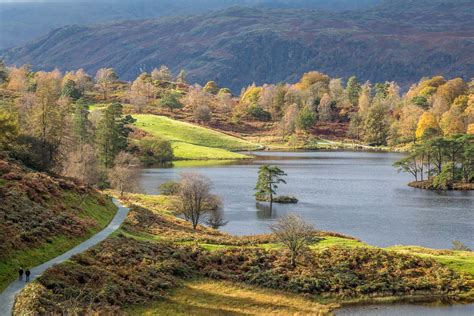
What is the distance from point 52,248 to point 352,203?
199 ft

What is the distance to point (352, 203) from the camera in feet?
314

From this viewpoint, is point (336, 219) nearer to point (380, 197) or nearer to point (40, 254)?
point (380, 197)

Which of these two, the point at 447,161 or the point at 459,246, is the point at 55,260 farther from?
the point at 447,161

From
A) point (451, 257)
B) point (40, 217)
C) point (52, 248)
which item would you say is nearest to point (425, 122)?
point (451, 257)

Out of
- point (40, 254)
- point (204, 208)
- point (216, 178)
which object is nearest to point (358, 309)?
point (40, 254)

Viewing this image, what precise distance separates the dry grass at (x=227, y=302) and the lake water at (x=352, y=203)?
27111 mm

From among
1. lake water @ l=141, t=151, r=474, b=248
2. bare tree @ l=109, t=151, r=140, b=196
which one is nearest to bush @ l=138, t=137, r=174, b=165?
lake water @ l=141, t=151, r=474, b=248

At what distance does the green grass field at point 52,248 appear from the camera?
124 feet

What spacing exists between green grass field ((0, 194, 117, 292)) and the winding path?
17.9 inches

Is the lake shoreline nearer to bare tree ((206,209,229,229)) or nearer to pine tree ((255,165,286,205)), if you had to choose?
pine tree ((255,165,286,205))

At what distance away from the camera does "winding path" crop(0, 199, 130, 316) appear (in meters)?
32.4

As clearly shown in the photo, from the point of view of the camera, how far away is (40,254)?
42.2 metres

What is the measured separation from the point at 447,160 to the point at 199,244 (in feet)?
285

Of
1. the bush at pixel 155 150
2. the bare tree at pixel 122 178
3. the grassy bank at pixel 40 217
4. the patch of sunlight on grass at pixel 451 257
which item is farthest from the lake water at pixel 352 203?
the grassy bank at pixel 40 217
